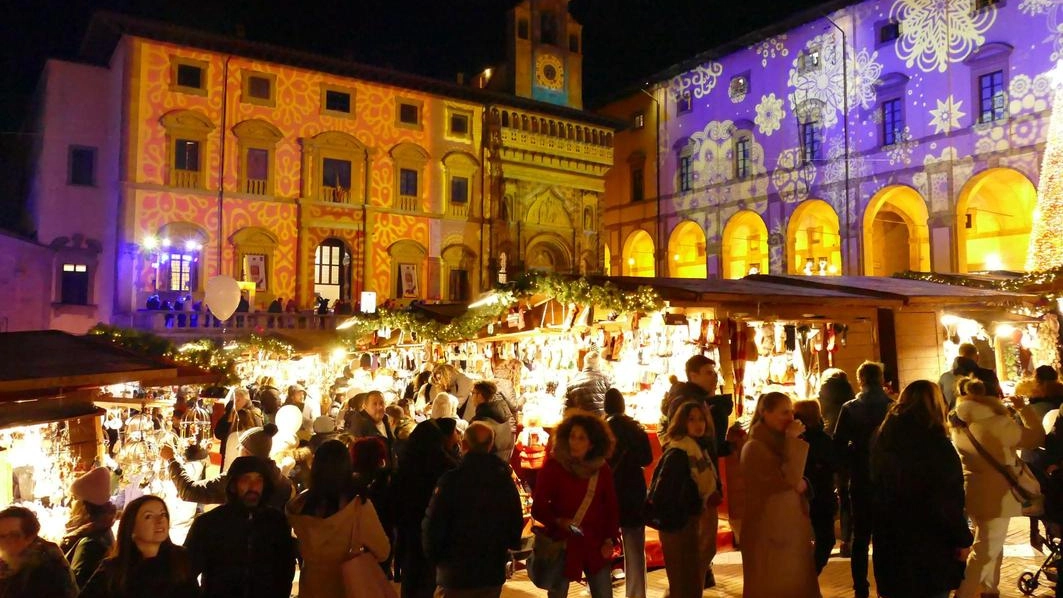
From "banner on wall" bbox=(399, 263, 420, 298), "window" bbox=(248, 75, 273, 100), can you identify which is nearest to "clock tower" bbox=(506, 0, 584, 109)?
"banner on wall" bbox=(399, 263, 420, 298)

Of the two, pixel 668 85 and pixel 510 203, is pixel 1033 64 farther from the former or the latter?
pixel 510 203

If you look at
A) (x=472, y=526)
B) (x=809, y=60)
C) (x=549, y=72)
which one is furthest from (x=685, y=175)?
(x=472, y=526)

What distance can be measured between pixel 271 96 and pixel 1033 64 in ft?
76.2

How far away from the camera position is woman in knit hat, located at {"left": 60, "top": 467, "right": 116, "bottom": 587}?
371 centimetres

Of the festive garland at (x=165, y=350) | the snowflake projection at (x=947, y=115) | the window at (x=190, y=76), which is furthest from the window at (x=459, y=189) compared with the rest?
the festive garland at (x=165, y=350)

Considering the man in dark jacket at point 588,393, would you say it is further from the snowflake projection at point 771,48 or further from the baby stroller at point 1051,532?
Result: the snowflake projection at point 771,48

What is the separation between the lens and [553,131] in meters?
30.7

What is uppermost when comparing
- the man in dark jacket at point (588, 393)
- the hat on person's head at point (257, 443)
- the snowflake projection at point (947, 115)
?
the snowflake projection at point (947, 115)

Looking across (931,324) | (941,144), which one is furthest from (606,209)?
(931,324)

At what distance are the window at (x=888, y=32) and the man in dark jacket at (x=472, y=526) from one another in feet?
80.6

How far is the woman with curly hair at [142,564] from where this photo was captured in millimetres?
3078

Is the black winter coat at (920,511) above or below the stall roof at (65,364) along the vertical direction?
below

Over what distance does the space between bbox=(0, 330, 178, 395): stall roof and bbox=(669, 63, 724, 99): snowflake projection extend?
27.9m

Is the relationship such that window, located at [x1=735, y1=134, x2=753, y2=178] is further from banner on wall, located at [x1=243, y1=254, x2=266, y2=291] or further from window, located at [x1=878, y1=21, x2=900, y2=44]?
banner on wall, located at [x1=243, y1=254, x2=266, y2=291]
